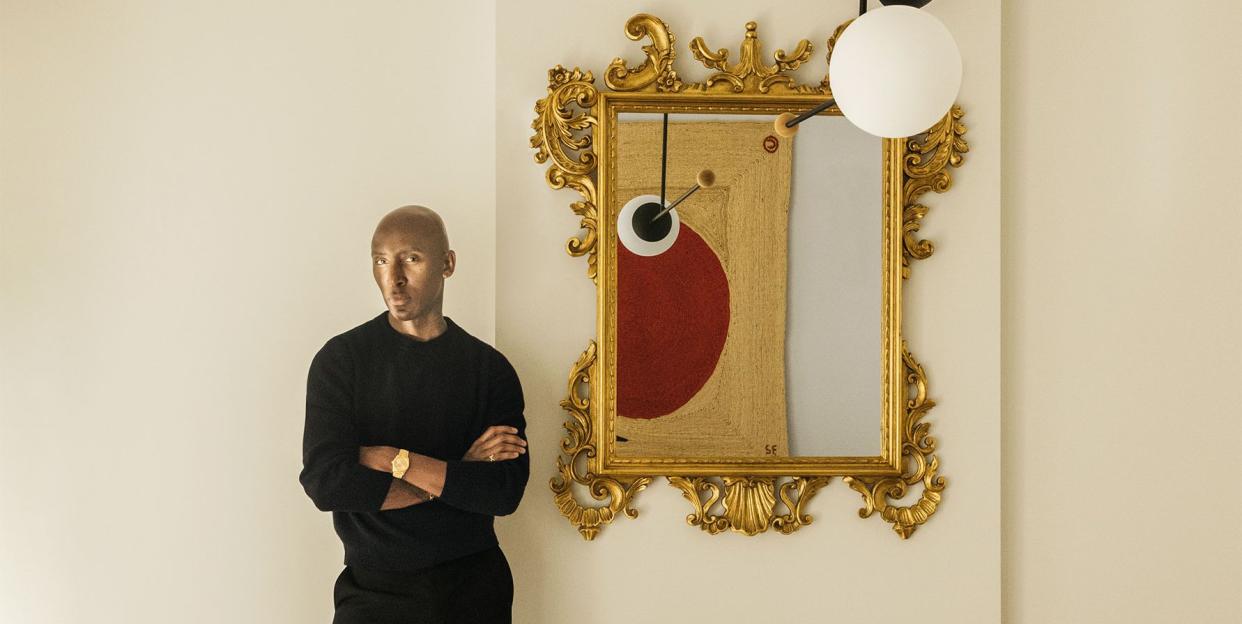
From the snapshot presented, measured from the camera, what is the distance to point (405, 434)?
5.70ft

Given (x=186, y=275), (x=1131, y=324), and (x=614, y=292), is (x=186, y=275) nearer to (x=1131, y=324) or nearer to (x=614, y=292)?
(x=614, y=292)

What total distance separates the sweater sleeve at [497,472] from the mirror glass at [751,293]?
0.25m

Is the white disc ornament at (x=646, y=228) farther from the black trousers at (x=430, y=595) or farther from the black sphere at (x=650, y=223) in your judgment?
the black trousers at (x=430, y=595)

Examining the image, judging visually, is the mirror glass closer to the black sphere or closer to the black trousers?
the black sphere

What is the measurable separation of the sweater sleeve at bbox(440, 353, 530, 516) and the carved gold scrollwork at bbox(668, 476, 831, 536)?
38cm

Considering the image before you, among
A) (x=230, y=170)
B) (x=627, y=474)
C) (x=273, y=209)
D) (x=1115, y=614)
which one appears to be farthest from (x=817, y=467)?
(x=230, y=170)

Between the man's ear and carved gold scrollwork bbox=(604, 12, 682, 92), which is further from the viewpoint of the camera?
carved gold scrollwork bbox=(604, 12, 682, 92)

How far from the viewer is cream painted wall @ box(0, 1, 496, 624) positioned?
1962mm

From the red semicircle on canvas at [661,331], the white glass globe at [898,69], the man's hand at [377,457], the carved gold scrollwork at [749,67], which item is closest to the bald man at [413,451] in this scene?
the man's hand at [377,457]

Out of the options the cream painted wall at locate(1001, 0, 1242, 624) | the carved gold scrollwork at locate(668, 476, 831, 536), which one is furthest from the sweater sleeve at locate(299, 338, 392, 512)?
the cream painted wall at locate(1001, 0, 1242, 624)

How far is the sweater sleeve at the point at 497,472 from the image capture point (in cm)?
170

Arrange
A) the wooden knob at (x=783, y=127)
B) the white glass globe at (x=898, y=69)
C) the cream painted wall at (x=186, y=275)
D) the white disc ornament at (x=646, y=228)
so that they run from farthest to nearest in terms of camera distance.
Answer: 1. the cream painted wall at (x=186, y=275)
2. the white disc ornament at (x=646, y=228)
3. the wooden knob at (x=783, y=127)
4. the white glass globe at (x=898, y=69)

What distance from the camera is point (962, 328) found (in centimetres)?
198

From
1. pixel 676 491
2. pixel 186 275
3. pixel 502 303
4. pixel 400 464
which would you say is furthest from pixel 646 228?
pixel 186 275
